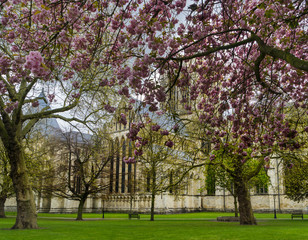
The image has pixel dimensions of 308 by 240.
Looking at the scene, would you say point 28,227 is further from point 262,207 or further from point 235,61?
point 262,207

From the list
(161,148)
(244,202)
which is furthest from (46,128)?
(244,202)

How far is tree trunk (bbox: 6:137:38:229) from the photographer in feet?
43.2

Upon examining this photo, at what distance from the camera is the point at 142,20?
605 cm

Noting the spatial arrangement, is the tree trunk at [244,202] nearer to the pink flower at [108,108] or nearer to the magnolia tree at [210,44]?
the magnolia tree at [210,44]

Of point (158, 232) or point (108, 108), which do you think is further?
point (158, 232)

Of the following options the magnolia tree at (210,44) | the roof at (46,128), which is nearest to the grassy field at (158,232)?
the magnolia tree at (210,44)

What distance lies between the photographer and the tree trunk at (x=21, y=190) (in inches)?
519

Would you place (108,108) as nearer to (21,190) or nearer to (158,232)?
(158,232)

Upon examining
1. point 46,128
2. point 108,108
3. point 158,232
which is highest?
point 46,128

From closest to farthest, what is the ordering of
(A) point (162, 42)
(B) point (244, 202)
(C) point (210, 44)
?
(A) point (162, 42), (C) point (210, 44), (B) point (244, 202)

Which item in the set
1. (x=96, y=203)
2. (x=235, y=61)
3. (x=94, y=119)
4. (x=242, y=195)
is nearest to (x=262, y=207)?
(x=96, y=203)

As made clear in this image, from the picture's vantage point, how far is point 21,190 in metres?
13.3

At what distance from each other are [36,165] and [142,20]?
65.7ft

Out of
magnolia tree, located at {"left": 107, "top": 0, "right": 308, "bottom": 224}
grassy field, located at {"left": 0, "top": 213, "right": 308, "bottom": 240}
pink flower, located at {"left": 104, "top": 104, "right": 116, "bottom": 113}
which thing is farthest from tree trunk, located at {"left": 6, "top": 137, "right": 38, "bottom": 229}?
magnolia tree, located at {"left": 107, "top": 0, "right": 308, "bottom": 224}
